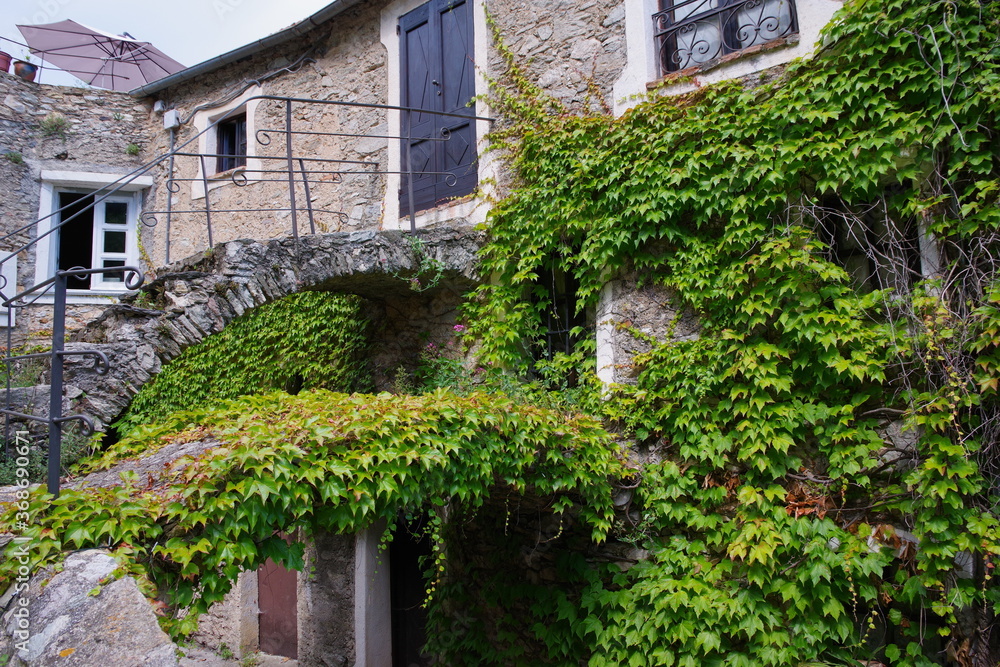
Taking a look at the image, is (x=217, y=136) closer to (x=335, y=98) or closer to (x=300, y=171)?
(x=335, y=98)

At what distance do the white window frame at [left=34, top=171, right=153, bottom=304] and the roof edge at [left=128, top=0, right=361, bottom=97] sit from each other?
127 cm

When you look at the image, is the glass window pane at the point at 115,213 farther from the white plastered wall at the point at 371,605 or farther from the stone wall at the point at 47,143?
the white plastered wall at the point at 371,605

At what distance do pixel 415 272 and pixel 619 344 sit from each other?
71.4 inches

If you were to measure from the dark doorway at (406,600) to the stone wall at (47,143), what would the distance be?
510 cm

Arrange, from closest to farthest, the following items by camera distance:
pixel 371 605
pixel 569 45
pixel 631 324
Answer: pixel 631 324
pixel 569 45
pixel 371 605

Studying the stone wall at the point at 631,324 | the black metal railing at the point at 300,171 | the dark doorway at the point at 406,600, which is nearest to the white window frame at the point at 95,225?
the black metal railing at the point at 300,171

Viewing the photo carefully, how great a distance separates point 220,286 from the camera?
468 centimetres

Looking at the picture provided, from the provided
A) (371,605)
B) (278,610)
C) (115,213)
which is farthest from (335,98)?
(278,610)

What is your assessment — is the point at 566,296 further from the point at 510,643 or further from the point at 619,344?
the point at 510,643

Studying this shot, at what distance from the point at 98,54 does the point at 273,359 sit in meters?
6.27

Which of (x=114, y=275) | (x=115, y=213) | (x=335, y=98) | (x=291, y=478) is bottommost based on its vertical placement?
(x=291, y=478)

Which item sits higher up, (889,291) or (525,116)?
(525,116)

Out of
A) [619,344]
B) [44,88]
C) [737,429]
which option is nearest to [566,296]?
[619,344]

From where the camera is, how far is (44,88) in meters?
8.80
